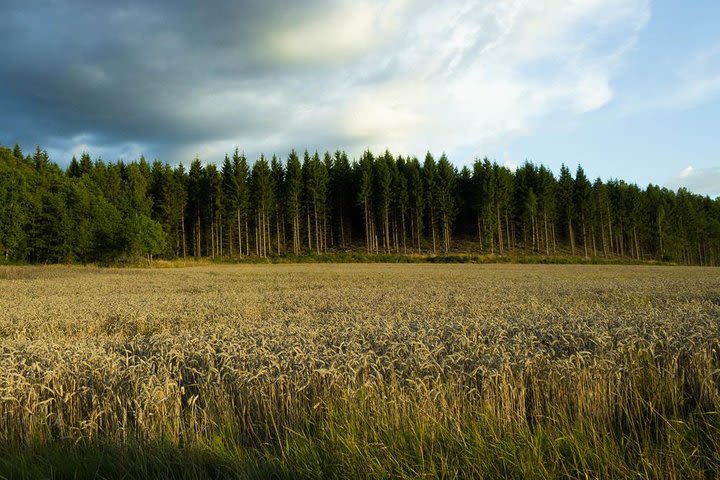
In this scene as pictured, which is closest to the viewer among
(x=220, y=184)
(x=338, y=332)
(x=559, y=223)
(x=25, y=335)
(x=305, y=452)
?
(x=305, y=452)

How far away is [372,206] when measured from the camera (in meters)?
87.4

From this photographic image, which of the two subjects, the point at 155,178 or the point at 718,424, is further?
the point at 155,178

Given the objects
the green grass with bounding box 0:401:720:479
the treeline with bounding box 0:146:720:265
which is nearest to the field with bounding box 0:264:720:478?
the green grass with bounding box 0:401:720:479

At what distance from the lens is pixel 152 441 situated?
4.04m

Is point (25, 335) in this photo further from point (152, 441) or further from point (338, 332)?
point (152, 441)

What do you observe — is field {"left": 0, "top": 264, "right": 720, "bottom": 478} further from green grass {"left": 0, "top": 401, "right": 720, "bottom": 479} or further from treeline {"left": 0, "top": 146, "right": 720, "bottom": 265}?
treeline {"left": 0, "top": 146, "right": 720, "bottom": 265}

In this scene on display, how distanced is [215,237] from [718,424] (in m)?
95.1

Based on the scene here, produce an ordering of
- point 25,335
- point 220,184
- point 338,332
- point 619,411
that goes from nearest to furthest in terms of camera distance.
Answer: point 619,411, point 338,332, point 25,335, point 220,184

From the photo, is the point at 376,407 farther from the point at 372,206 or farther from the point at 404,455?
the point at 372,206

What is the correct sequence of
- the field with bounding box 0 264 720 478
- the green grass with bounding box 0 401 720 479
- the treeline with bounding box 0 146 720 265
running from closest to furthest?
1. the green grass with bounding box 0 401 720 479
2. the field with bounding box 0 264 720 478
3. the treeline with bounding box 0 146 720 265

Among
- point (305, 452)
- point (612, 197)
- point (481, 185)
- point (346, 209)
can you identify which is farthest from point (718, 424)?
point (612, 197)

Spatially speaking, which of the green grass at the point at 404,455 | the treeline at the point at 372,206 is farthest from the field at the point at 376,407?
the treeline at the point at 372,206

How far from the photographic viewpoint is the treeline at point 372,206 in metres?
84.2

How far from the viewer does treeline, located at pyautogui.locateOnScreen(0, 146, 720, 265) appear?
84.2 meters
